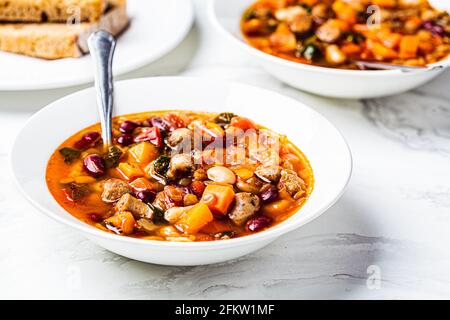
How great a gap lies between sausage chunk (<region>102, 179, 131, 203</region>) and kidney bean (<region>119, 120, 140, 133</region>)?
0.45 m

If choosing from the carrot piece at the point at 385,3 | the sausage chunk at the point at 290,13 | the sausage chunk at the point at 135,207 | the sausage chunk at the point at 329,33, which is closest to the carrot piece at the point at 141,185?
the sausage chunk at the point at 135,207

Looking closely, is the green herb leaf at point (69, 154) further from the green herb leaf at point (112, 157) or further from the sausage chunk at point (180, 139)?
the sausage chunk at point (180, 139)

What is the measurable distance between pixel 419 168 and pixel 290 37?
1.12 metres

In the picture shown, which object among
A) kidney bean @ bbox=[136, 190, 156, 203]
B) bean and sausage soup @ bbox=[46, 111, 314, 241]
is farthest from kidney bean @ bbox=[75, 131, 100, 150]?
kidney bean @ bbox=[136, 190, 156, 203]

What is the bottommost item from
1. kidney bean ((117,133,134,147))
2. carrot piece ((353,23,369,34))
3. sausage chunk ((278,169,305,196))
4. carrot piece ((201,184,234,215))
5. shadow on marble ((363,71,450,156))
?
shadow on marble ((363,71,450,156))

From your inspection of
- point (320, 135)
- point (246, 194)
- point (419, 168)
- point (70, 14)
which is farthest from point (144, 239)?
point (70, 14)

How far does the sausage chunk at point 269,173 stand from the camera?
2.91 metres

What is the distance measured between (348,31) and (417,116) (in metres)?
0.64

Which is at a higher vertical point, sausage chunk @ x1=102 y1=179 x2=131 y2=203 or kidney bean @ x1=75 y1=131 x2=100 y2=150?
sausage chunk @ x1=102 y1=179 x2=131 y2=203

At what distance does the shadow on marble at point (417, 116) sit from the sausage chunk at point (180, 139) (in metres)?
1.22

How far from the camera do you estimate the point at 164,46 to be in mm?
4305

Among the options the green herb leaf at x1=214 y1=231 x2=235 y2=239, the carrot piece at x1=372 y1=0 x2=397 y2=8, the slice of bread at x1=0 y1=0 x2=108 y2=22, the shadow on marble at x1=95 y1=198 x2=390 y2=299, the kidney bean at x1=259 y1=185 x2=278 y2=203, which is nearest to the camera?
the green herb leaf at x1=214 y1=231 x2=235 y2=239

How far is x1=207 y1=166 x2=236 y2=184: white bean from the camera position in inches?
112

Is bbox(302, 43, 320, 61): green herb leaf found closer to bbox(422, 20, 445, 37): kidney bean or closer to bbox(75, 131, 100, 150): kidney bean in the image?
bbox(422, 20, 445, 37): kidney bean
